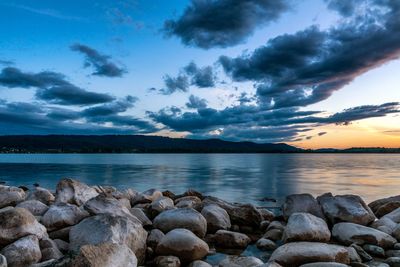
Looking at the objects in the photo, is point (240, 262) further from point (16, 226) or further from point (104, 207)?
point (16, 226)

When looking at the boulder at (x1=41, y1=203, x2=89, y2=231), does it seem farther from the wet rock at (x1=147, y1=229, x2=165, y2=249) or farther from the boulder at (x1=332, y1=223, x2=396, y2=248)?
the boulder at (x1=332, y1=223, x2=396, y2=248)

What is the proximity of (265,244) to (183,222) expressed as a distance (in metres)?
2.45

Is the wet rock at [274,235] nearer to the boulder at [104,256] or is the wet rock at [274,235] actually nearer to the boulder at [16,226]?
the boulder at [104,256]

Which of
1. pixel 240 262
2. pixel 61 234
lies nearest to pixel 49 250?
pixel 61 234

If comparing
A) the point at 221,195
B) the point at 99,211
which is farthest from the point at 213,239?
the point at 221,195

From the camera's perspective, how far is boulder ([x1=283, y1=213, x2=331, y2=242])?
11016 millimetres

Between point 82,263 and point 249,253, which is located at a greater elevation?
point 82,263

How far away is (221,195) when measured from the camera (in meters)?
31.9

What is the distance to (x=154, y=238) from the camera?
34.9ft

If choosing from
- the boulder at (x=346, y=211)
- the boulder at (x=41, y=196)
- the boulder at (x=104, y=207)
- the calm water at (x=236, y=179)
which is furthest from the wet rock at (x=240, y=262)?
the calm water at (x=236, y=179)

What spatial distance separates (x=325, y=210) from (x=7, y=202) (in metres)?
11.2

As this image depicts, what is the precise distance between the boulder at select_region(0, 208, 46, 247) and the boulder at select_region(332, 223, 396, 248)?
822cm

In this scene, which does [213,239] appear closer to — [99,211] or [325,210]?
[99,211]

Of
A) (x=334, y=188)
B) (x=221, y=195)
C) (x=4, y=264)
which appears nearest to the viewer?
(x=4, y=264)
